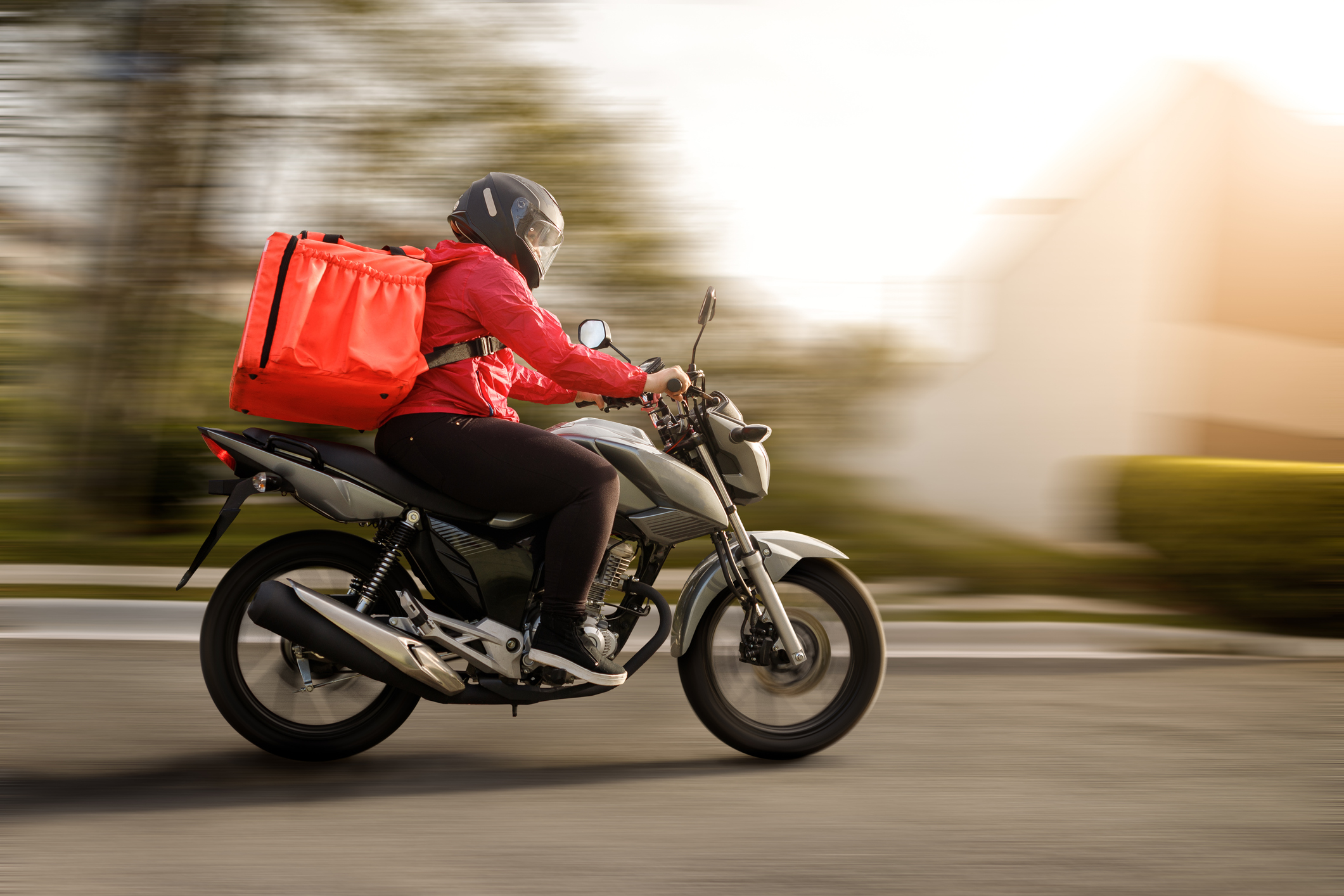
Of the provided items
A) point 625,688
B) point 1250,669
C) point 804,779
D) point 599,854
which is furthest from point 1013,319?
point 599,854

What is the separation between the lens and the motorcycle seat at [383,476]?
376cm

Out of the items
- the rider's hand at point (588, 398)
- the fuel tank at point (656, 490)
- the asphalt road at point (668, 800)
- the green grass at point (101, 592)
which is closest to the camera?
the asphalt road at point (668, 800)

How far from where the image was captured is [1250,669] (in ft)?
18.6

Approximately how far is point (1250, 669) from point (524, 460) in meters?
3.90

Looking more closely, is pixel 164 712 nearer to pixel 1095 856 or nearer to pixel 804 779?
pixel 804 779

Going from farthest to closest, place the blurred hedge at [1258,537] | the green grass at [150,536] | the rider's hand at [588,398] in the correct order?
the green grass at [150,536]
the blurred hedge at [1258,537]
the rider's hand at [588,398]

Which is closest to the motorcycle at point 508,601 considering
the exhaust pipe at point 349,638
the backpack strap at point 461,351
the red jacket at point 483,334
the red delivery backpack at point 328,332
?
the exhaust pipe at point 349,638

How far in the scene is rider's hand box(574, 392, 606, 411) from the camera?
4.30 metres

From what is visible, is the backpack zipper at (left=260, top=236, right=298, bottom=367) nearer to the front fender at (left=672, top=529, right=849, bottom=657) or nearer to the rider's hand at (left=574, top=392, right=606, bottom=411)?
the rider's hand at (left=574, top=392, right=606, bottom=411)

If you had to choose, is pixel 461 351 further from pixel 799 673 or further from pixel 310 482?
pixel 799 673

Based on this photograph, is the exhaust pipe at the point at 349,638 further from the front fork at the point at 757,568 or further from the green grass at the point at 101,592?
the green grass at the point at 101,592

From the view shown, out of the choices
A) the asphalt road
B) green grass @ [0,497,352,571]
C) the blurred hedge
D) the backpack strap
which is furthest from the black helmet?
the blurred hedge

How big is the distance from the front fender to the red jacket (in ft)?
2.22

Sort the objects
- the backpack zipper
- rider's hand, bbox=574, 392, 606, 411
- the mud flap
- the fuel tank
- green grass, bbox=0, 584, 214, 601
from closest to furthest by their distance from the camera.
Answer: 1. the backpack zipper
2. the mud flap
3. the fuel tank
4. rider's hand, bbox=574, 392, 606, 411
5. green grass, bbox=0, 584, 214, 601
